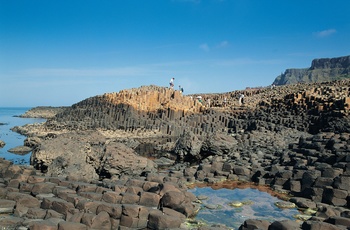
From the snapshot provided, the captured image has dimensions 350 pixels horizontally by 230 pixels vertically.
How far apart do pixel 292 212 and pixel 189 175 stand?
5235mm

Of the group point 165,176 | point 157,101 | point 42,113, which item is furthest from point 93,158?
point 42,113

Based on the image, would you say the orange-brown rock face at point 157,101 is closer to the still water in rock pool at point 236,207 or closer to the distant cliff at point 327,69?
the still water in rock pool at point 236,207

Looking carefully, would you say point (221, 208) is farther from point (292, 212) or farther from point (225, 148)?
point (225, 148)

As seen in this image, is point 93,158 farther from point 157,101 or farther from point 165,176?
point 157,101

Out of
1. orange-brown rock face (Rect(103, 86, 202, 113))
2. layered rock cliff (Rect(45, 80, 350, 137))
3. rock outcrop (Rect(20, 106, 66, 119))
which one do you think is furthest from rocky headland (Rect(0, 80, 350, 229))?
rock outcrop (Rect(20, 106, 66, 119))

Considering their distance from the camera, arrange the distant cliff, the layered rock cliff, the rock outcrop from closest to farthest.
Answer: the layered rock cliff < the rock outcrop < the distant cliff

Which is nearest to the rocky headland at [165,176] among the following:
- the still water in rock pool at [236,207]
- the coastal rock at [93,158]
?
the coastal rock at [93,158]

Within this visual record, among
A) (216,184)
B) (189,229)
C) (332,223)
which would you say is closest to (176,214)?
(189,229)

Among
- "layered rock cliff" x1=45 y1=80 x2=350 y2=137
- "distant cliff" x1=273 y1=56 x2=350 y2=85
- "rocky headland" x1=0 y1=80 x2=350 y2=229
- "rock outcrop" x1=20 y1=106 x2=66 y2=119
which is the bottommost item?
"rock outcrop" x1=20 y1=106 x2=66 y2=119

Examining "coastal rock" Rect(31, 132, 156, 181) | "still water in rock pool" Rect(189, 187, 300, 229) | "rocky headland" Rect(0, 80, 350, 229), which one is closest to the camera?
"rocky headland" Rect(0, 80, 350, 229)

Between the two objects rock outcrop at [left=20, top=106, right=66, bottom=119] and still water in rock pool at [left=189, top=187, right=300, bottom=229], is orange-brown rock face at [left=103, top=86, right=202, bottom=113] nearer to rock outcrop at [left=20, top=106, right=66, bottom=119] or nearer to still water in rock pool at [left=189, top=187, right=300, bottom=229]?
still water in rock pool at [left=189, top=187, right=300, bottom=229]

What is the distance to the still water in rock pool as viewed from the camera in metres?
9.16

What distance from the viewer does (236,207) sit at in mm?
10203

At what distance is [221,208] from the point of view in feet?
32.9
